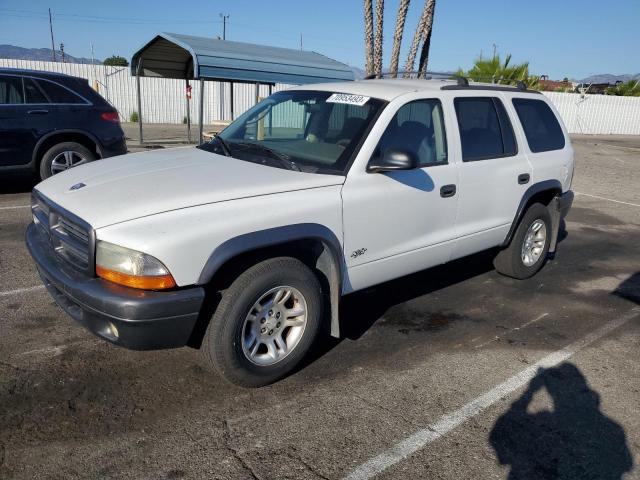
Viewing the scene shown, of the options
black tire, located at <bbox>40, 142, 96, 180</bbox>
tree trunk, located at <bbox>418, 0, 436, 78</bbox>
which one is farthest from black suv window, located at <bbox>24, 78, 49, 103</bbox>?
tree trunk, located at <bbox>418, 0, 436, 78</bbox>

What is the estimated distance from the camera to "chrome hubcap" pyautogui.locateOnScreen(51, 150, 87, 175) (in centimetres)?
826

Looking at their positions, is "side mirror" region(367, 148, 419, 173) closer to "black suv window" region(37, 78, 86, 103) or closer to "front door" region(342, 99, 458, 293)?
"front door" region(342, 99, 458, 293)

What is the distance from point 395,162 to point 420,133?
2.34ft

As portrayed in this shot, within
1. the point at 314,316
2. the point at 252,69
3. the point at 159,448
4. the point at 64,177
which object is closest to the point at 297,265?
the point at 314,316

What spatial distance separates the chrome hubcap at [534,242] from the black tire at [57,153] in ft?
20.9

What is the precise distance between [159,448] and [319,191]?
1711 millimetres

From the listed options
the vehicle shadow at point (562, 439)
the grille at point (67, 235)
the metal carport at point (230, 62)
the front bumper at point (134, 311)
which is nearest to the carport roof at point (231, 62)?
the metal carport at point (230, 62)

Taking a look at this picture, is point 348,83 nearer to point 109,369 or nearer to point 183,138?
point 109,369

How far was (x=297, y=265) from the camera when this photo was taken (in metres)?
3.43

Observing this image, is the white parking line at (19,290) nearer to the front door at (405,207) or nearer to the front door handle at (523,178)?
the front door at (405,207)

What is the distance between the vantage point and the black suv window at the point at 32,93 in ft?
26.4

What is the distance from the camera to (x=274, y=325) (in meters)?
3.50

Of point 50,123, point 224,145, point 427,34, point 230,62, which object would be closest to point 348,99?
point 224,145

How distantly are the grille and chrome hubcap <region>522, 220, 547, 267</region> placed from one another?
4.13m
